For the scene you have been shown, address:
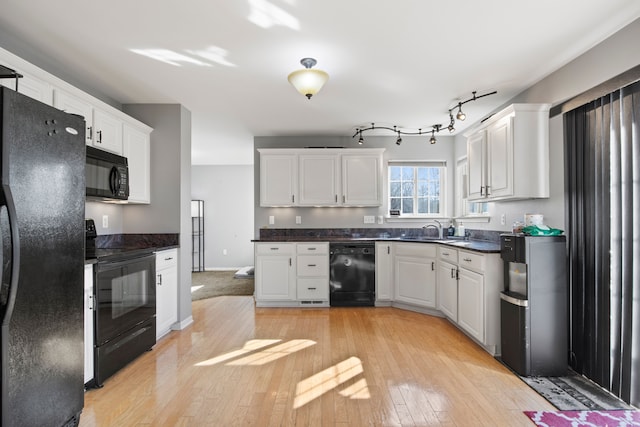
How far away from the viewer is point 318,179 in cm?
469

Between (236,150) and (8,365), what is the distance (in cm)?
506

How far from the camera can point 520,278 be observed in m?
2.58

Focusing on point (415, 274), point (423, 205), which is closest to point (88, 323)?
point (415, 274)

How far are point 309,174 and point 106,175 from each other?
2489 mm

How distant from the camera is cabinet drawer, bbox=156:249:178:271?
3125 millimetres

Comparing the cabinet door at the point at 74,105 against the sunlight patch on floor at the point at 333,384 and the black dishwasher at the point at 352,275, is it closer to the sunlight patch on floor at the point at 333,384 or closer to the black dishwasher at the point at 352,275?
the sunlight patch on floor at the point at 333,384

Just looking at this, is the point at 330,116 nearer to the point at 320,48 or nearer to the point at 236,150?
the point at 320,48

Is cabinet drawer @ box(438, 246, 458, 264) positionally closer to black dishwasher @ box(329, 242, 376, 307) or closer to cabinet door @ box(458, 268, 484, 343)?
cabinet door @ box(458, 268, 484, 343)

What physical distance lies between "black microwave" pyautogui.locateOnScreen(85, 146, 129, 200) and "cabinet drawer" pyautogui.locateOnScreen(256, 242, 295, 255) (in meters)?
1.73

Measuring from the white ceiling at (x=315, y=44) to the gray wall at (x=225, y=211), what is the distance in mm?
3986

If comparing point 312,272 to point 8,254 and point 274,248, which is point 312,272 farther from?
point 8,254

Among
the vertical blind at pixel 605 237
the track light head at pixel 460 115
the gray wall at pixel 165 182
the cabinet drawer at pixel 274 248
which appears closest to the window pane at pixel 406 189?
the track light head at pixel 460 115

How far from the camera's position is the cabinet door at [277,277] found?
172 inches

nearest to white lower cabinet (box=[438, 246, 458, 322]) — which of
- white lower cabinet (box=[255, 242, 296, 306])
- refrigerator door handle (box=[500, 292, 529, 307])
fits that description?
refrigerator door handle (box=[500, 292, 529, 307])
